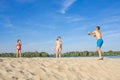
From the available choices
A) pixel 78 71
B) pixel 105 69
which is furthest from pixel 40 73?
pixel 105 69

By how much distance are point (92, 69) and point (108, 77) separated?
0.89 metres

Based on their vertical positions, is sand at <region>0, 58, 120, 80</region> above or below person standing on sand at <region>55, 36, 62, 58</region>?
below

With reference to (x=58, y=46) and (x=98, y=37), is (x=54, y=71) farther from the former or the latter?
(x=58, y=46)

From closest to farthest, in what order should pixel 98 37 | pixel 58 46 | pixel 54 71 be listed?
pixel 54 71 → pixel 98 37 → pixel 58 46

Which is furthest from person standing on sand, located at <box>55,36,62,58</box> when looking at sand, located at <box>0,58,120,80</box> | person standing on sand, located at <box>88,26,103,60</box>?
sand, located at <box>0,58,120,80</box>

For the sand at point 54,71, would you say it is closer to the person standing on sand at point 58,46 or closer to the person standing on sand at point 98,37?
the person standing on sand at point 98,37

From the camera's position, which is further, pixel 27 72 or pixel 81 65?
pixel 81 65

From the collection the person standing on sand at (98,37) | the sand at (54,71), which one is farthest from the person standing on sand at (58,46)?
the sand at (54,71)

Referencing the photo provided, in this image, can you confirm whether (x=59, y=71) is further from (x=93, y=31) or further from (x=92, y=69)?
(x=93, y=31)

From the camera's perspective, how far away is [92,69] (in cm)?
1071

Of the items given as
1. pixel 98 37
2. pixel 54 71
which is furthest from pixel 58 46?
pixel 54 71

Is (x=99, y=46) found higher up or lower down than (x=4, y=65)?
higher up

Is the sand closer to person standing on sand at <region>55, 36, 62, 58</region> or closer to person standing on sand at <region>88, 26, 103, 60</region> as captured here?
person standing on sand at <region>88, 26, 103, 60</region>

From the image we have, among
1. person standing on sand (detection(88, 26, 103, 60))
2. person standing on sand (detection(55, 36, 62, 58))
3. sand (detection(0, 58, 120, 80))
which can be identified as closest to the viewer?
sand (detection(0, 58, 120, 80))
